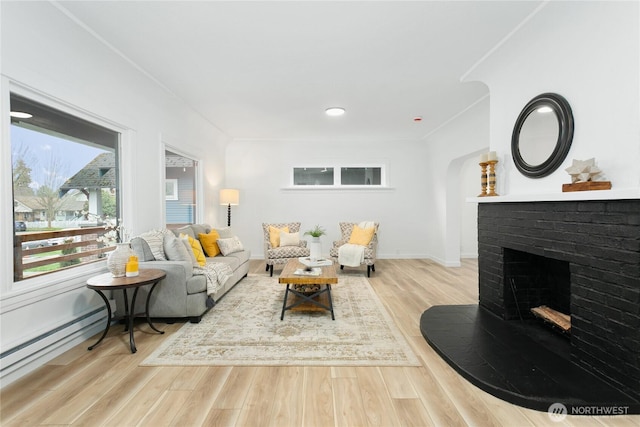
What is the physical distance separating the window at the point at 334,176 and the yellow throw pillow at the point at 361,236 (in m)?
1.43

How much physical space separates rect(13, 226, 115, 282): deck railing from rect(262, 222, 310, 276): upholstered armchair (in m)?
2.50

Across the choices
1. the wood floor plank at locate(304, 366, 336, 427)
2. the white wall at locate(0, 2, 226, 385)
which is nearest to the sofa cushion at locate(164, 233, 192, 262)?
the white wall at locate(0, 2, 226, 385)

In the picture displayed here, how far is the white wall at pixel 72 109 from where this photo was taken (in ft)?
6.69

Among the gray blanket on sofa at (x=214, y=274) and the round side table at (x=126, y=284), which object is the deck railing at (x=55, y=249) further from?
the gray blanket on sofa at (x=214, y=274)

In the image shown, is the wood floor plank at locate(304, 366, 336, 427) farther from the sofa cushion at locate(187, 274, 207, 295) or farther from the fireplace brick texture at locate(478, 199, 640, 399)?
the fireplace brick texture at locate(478, 199, 640, 399)

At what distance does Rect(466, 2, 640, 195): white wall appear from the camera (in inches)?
71.5

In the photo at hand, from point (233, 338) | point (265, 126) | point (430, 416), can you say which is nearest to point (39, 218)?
point (233, 338)

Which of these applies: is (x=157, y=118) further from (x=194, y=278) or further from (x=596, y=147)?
(x=596, y=147)

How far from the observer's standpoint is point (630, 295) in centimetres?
174

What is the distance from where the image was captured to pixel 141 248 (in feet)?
10.2

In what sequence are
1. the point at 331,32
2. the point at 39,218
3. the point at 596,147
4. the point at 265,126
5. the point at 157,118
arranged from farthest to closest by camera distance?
the point at 265,126, the point at 157,118, the point at 331,32, the point at 39,218, the point at 596,147

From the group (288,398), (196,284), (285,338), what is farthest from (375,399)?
(196,284)

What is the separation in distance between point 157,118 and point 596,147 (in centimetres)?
438

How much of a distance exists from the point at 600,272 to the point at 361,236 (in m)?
3.72
